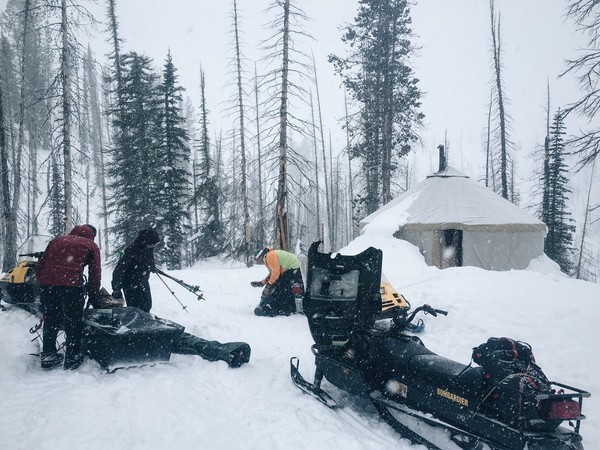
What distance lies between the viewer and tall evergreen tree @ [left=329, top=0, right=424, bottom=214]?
18.9 m

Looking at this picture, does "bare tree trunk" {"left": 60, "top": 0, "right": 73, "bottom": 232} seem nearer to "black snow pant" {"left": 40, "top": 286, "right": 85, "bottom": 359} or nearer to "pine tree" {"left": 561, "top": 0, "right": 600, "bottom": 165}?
"black snow pant" {"left": 40, "top": 286, "right": 85, "bottom": 359}

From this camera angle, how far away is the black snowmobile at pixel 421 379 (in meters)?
2.53

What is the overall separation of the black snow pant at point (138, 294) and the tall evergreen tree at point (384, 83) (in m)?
14.5

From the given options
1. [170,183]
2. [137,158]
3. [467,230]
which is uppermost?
[137,158]

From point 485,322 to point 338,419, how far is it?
147 inches

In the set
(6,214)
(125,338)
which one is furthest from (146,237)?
(6,214)

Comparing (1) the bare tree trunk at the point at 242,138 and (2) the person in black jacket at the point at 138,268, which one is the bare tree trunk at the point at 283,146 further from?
(2) the person in black jacket at the point at 138,268

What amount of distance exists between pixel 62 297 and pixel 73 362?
80 cm

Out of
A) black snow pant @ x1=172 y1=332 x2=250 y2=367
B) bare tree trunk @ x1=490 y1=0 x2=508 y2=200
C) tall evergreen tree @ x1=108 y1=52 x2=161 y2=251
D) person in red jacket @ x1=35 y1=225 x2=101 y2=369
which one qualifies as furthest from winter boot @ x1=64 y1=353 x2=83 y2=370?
bare tree trunk @ x1=490 y1=0 x2=508 y2=200

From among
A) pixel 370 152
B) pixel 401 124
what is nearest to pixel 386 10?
pixel 401 124

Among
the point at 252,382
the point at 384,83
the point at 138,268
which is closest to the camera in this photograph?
the point at 252,382

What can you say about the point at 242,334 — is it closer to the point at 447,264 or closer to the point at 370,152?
the point at 447,264

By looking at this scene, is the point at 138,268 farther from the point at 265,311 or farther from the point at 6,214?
the point at 6,214

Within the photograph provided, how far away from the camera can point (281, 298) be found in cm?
791
